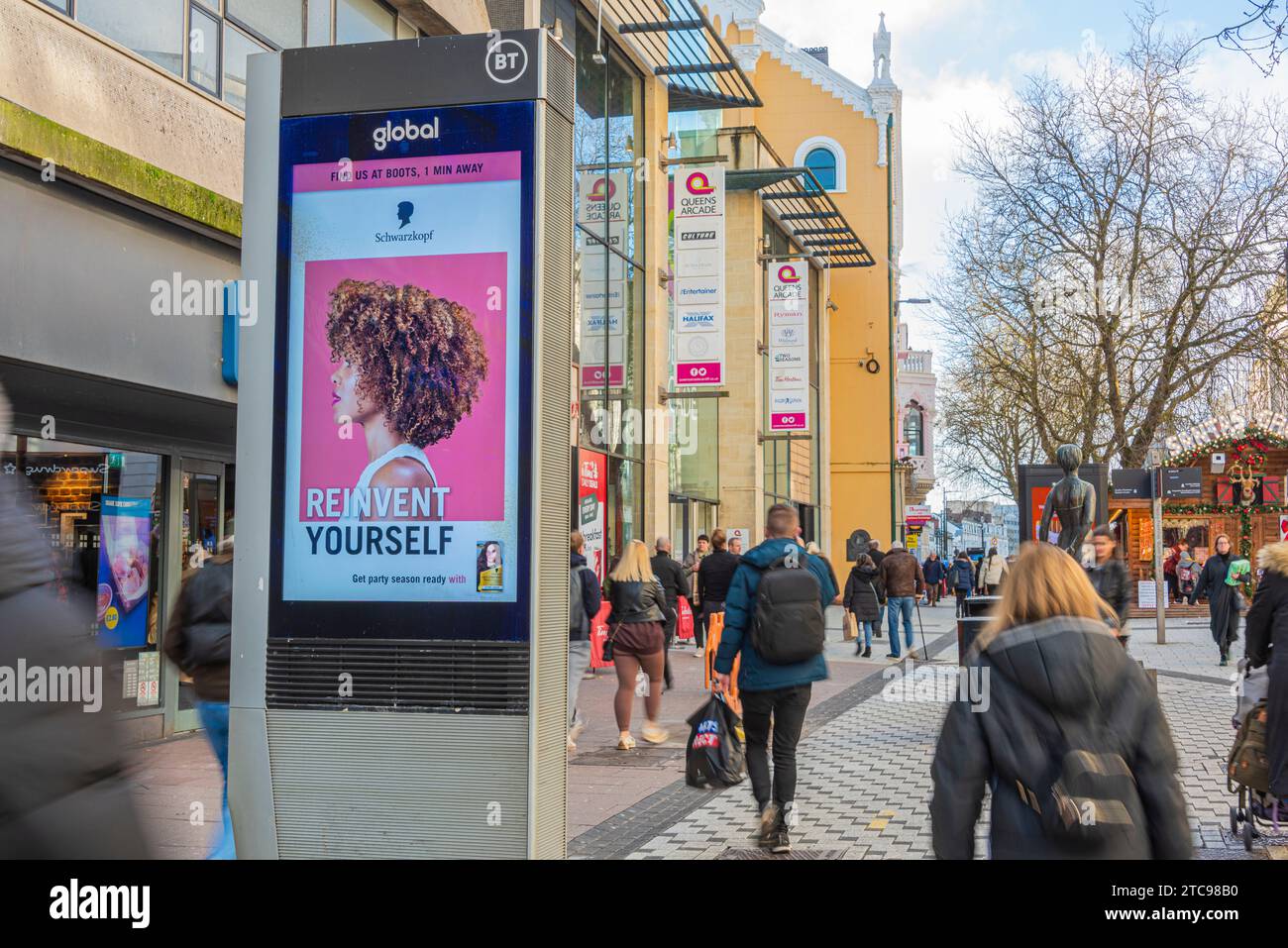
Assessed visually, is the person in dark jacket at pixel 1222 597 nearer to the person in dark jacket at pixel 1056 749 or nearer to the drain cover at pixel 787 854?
the drain cover at pixel 787 854

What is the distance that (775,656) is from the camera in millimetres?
7055

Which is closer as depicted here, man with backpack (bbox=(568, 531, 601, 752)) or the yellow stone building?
man with backpack (bbox=(568, 531, 601, 752))

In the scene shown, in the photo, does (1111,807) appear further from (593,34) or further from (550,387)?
(593,34)

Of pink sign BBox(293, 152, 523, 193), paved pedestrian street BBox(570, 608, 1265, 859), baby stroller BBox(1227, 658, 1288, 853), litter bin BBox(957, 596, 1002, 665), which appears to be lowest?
paved pedestrian street BBox(570, 608, 1265, 859)

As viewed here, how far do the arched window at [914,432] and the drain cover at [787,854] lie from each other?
66833 mm

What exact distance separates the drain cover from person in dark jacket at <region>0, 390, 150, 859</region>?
477 cm

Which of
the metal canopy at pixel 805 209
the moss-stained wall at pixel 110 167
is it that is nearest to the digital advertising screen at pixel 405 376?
the moss-stained wall at pixel 110 167

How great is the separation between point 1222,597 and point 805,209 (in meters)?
19.5

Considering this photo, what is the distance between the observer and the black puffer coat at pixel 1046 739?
318cm

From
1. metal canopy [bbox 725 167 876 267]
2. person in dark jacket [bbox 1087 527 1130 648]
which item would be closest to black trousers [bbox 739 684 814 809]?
person in dark jacket [bbox 1087 527 1130 648]

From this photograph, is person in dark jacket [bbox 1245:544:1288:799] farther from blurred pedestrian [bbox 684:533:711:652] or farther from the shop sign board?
the shop sign board

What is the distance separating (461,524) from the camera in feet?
17.3

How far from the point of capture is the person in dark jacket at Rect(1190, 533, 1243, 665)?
1850 cm
